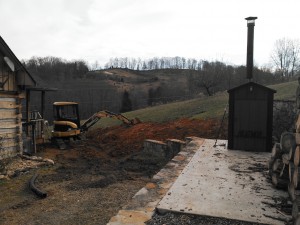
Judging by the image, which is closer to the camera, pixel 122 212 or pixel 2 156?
pixel 122 212

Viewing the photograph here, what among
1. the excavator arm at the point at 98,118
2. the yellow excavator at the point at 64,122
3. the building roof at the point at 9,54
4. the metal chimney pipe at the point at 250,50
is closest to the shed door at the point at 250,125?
the metal chimney pipe at the point at 250,50

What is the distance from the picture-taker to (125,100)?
48.8m


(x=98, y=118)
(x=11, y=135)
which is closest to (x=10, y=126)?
(x=11, y=135)

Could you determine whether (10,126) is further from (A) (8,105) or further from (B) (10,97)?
(B) (10,97)

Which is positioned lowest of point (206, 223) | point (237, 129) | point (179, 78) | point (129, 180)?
point (129, 180)

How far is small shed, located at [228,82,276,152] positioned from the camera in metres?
8.90

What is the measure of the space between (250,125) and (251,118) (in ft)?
0.73

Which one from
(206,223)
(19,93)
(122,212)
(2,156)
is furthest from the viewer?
(19,93)

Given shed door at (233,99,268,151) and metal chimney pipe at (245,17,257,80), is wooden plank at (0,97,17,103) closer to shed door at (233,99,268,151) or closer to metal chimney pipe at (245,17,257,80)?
shed door at (233,99,268,151)

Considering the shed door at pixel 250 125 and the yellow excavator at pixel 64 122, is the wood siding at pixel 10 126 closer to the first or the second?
the yellow excavator at pixel 64 122

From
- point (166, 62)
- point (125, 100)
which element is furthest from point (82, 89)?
point (166, 62)

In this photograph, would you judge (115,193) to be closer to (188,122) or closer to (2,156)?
(2,156)

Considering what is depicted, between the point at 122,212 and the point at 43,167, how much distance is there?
7.37 metres

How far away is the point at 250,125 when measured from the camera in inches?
357
